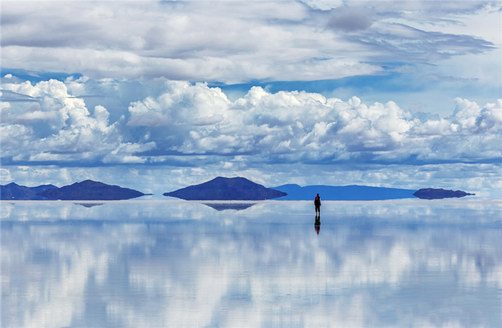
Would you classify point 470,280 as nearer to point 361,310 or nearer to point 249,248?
point 361,310

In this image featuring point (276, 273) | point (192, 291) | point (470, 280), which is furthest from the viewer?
point (276, 273)

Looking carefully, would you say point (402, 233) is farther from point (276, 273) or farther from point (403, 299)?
point (403, 299)

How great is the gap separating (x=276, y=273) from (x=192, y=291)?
21.1ft

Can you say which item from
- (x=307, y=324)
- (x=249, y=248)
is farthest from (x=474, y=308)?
(x=249, y=248)

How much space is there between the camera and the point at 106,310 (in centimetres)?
2678

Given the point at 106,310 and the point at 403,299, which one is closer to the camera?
the point at 106,310

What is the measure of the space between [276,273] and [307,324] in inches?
467

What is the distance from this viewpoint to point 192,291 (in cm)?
3098

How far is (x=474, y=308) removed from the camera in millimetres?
27266

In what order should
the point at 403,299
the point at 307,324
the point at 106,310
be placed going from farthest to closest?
the point at 403,299
the point at 106,310
the point at 307,324

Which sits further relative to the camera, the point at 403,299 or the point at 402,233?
the point at 402,233

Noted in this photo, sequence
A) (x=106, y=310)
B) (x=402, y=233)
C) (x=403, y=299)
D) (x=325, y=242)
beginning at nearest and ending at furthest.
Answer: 1. (x=106, y=310)
2. (x=403, y=299)
3. (x=325, y=242)
4. (x=402, y=233)

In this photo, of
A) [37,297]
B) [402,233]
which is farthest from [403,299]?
[402,233]

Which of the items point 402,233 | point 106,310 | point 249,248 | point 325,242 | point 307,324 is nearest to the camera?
point 307,324
